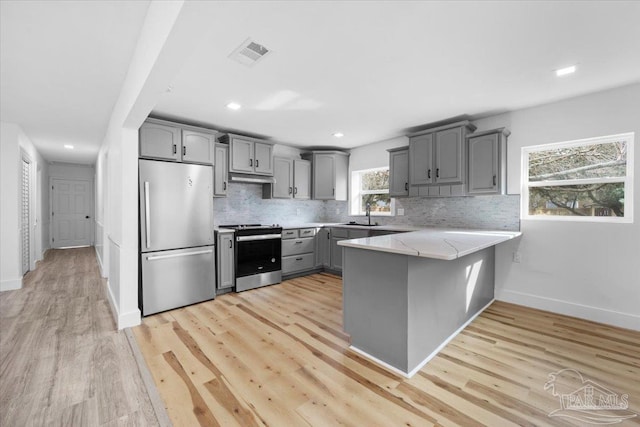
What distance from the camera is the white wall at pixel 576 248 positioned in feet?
9.17

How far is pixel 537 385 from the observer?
1.92 metres

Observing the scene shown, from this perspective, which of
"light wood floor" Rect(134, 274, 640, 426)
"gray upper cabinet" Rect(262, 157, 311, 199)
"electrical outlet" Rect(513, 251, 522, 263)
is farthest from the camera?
"gray upper cabinet" Rect(262, 157, 311, 199)

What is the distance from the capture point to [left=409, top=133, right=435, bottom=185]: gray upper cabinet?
3.88m

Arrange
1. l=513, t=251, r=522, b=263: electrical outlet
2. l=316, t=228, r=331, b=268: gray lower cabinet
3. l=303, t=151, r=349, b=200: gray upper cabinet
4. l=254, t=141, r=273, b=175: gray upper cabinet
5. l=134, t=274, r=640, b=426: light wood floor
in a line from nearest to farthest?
l=134, t=274, r=640, b=426: light wood floor, l=513, t=251, r=522, b=263: electrical outlet, l=254, t=141, r=273, b=175: gray upper cabinet, l=316, t=228, r=331, b=268: gray lower cabinet, l=303, t=151, r=349, b=200: gray upper cabinet

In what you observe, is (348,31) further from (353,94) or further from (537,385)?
(537,385)

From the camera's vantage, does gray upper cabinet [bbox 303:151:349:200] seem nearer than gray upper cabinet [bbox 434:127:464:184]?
No

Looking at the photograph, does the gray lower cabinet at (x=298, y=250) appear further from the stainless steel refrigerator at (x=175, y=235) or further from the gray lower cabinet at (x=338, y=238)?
the stainless steel refrigerator at (x=175, y=235)

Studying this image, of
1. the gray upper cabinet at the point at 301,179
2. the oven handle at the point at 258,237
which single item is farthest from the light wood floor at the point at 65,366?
the gray upper cabinet at the point at 301,179

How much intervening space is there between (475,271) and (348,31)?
2652mm

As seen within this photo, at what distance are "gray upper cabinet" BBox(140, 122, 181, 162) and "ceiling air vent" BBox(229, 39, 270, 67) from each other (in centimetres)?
172

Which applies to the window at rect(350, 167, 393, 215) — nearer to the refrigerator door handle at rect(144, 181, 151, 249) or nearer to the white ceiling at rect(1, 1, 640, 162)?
the white ceiling at rect(1, 1, 640, 162)

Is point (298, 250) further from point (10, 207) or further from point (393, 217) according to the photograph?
point (10, 207)

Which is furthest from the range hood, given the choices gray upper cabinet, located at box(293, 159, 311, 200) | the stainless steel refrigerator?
the stainless steel refrigerator

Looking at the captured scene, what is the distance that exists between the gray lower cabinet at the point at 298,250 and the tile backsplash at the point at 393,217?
66cm
